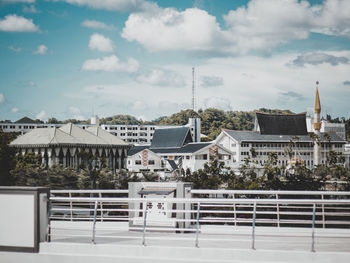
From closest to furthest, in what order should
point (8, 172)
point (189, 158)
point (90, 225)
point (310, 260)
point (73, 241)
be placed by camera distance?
point (310, 260), point (73, 241), point (90, 225), point (8, 172), point (189, 158)

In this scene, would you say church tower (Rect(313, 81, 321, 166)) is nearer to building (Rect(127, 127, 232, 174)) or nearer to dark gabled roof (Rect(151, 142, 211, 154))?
building (Rect(127, 127, 232, 174))

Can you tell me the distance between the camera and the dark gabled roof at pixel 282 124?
11894 cm

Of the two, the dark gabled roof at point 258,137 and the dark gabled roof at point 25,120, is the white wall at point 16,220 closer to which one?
the dark gabled roof at point 258,137

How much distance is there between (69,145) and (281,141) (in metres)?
68.7

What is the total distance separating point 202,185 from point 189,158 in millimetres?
55102

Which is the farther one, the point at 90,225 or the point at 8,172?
the point at 8,172

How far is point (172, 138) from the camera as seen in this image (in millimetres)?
112812

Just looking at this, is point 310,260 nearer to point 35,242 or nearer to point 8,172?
point 35,242

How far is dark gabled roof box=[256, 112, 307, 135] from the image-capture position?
118938mm

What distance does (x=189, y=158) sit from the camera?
319 ft

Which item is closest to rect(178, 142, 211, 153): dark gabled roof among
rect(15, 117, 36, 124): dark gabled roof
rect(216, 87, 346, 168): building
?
rect(216, 87, 346, 168): building

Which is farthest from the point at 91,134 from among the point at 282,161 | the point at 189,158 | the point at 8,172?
the point at 282,161

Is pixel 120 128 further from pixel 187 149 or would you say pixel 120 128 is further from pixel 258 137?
pixel 187 149

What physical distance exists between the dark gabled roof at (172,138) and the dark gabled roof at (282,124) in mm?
20464
